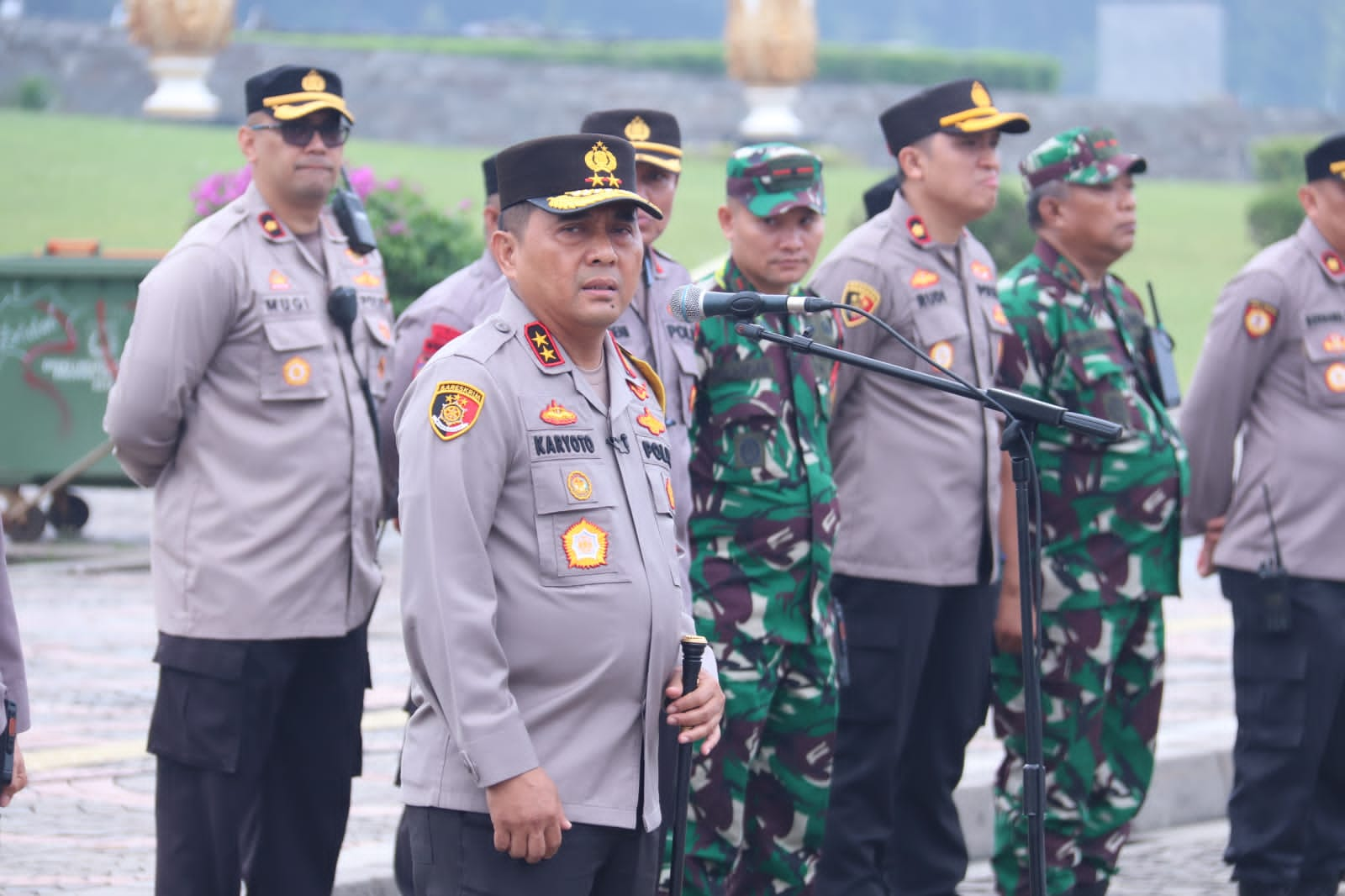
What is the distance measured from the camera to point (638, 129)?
5.98 meters

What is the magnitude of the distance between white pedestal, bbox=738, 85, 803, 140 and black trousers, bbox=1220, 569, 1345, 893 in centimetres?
3194

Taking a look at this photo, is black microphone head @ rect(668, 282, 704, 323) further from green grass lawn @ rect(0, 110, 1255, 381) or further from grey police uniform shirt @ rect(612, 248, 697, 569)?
green grass lawn @ rect(0, 110, 1255, 381)

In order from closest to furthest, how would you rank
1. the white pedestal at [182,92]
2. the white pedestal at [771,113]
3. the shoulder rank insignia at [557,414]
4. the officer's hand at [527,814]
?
1. the officer's hand at [527,814]
2. the shoulder rank insignia at [557,414]
3. the white pedestal at [182,92]
4. the white pedestal at [771,113]

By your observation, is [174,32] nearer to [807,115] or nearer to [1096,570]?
[807,115]

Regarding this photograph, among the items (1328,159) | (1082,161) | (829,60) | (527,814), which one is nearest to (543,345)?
(527,814)

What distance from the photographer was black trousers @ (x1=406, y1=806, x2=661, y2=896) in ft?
12.7

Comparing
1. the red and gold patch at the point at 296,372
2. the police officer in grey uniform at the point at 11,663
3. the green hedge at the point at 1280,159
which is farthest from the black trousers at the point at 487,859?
the green hedge at the point at 1280,159

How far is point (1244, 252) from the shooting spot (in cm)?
3152

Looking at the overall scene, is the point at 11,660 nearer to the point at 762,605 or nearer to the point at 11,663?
the point at 11,663

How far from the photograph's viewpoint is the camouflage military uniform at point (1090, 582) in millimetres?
6227

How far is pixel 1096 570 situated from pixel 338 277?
2.28 m

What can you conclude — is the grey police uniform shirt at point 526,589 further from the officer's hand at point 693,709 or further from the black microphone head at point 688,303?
the black microphone head at point 688,303

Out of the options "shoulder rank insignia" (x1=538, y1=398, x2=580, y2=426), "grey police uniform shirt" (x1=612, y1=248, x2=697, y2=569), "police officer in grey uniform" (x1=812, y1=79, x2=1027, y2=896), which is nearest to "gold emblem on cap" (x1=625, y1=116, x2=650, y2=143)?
"grey police uniform shirt" (x1=612, y1=248, x2=697, y2=569)

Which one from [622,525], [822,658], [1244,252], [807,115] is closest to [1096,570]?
[822,658]
